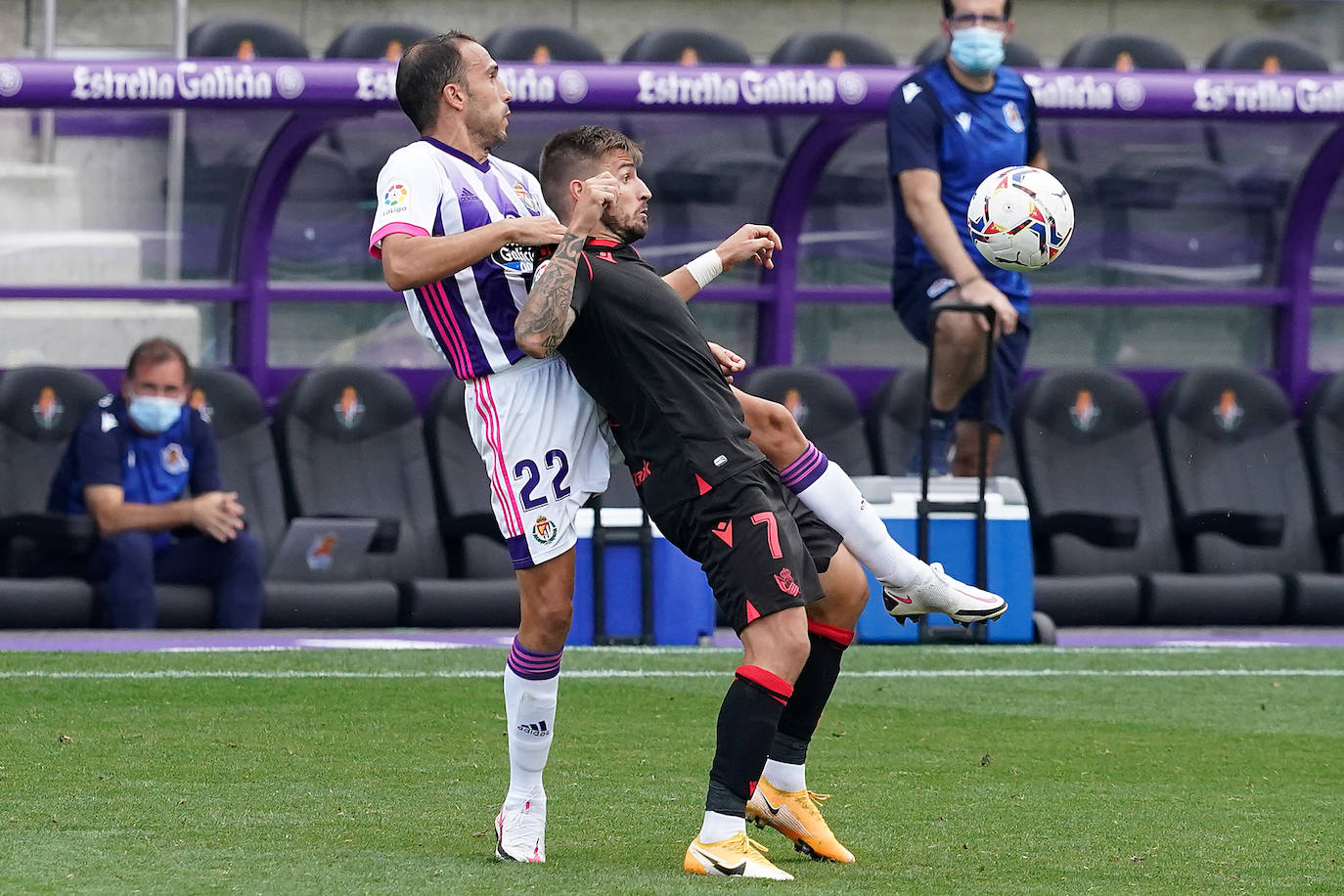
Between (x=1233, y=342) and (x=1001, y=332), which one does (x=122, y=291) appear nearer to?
(x=1001, y=332)

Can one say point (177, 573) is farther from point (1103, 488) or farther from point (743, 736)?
point (743, 736)

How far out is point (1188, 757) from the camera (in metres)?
6.27

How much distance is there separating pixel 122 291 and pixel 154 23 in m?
4.47

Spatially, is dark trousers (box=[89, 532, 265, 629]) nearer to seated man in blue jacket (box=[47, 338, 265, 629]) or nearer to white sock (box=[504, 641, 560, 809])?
seated man in blue jacket (box=[47, 338, 265, 629])

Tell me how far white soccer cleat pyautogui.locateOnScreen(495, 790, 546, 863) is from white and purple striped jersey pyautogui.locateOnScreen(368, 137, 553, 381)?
955 mm

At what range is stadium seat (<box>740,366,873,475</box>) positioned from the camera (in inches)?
409

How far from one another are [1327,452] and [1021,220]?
4890 millimetres

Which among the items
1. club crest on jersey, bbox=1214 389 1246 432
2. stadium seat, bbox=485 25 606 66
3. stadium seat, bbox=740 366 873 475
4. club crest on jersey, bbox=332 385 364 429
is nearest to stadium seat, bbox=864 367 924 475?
stadium seat, bbox=740 366 873 475

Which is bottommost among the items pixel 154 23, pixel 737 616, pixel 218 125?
pixel 737 616

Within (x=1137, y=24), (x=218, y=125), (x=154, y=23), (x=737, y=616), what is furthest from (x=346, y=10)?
(x=737, y=616)

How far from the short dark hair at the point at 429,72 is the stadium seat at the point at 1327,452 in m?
7.03

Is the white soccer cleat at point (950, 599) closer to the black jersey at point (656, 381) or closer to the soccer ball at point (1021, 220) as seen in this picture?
the black jersey at point (656, 381)

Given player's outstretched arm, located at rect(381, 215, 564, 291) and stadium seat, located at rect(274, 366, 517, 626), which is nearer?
player's outstretched arm, located at rect(381, 215, 564, 291)

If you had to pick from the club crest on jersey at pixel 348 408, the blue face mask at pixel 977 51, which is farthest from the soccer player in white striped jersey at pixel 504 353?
the club crest on jersey at pixel 348 408
